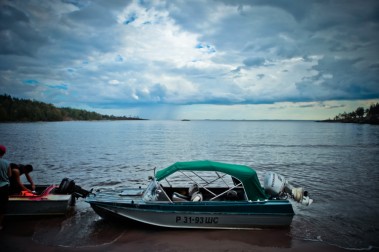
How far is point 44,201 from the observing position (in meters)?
10.1

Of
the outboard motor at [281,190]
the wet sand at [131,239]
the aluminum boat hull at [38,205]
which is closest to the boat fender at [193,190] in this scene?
the wet sand at [131,239]

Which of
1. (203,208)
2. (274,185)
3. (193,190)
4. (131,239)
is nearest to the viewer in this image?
(131,239)

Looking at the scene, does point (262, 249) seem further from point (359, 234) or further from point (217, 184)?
A: point (217, 184)

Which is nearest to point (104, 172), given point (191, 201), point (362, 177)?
point (191, 201)

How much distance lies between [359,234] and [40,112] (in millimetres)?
189772

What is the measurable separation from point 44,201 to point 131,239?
12.9ft

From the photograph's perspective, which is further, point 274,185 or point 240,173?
point 274,185

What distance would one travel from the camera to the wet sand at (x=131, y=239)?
8.45 meters

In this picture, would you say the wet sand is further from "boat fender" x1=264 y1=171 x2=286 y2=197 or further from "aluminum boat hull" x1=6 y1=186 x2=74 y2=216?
"boat fender" x1=264 y1=171 x2=286 y2=197

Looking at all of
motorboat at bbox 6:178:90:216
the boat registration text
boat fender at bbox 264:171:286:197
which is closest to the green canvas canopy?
boat fender at bbox 264:171:286:197

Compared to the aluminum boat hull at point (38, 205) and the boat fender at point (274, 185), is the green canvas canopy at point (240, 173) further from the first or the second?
the aluminum boat hull at point (38, 205)

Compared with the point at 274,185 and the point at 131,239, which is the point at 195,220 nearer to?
the point at 131,239

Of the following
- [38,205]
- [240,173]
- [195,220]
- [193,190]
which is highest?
[240,173]

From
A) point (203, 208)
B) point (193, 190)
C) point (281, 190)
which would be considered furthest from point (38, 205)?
point (281, 190)
